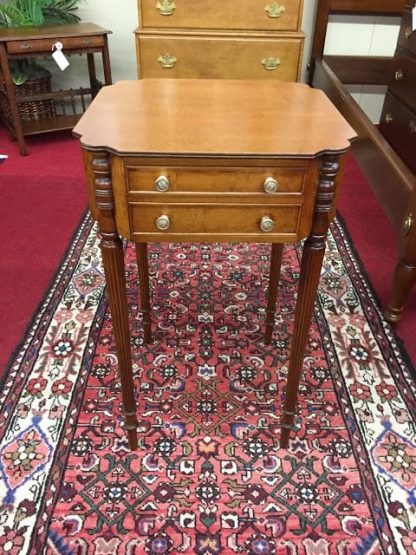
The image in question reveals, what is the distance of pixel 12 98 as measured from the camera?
3320 mm

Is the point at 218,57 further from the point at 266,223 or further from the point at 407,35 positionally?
the point at 266,223

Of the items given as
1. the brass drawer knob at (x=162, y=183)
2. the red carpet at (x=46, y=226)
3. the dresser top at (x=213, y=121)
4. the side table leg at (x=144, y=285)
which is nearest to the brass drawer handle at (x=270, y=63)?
the red carpet at (x=46, y=226)

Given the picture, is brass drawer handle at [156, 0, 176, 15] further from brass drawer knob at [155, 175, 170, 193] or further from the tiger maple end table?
brass drawer knob at [155, 175, 170, 193]

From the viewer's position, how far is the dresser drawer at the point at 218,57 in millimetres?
2656

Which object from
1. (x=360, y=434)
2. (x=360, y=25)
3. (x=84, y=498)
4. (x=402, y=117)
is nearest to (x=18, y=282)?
(x=84, y=498)

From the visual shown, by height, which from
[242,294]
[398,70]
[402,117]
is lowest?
[242,294]

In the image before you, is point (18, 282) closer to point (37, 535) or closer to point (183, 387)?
point (183, 387)

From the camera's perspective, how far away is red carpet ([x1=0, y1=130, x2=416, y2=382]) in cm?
211

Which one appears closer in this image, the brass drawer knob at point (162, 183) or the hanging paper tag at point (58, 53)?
the brass drawer knob at point (162, 183)

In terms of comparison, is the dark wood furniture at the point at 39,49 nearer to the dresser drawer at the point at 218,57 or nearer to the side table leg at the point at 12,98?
the side table leg at the point at 12,98

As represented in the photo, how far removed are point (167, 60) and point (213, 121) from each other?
1.76 m

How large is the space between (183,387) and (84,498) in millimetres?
519

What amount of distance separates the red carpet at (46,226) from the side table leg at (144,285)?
0.55 m

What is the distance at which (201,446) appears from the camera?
A: 5.04 ft
